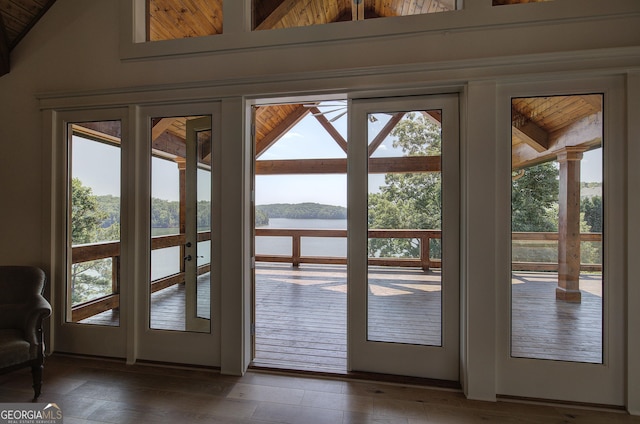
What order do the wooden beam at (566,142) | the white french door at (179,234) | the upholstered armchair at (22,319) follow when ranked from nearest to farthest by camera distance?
the upholstered armchair at (22,319), the wooden beam at (566,142), the white french door at (179,234)

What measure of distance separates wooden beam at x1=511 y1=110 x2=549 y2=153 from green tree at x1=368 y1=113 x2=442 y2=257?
55 cm

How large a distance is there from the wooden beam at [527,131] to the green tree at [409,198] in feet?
1.80

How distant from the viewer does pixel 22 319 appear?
7.46ft

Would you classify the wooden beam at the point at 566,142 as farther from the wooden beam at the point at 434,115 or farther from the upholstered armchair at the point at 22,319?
the upholstered armchair at the point at 22,319

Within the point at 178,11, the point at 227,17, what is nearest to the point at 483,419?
the point at 227,17

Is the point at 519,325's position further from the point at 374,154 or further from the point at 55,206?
the point at 55,206

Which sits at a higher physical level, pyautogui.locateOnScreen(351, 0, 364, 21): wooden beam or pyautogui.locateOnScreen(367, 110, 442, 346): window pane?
pyautogui.locateOnScreen(351, 0, 364, 21): wooden beam

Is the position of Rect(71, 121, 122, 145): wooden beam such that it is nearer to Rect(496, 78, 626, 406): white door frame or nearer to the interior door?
the interior door

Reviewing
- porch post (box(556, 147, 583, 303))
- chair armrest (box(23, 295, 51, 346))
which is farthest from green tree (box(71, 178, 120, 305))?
porch post (box(556, 147, 583, 303))

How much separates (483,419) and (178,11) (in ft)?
13.9

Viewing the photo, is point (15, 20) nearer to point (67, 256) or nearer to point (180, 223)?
point (67, 256)

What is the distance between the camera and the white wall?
214cm

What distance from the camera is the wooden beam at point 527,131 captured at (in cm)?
224

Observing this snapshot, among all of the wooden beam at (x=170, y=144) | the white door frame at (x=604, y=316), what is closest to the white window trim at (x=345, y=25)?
the white door frame at (x=604, y=316)
